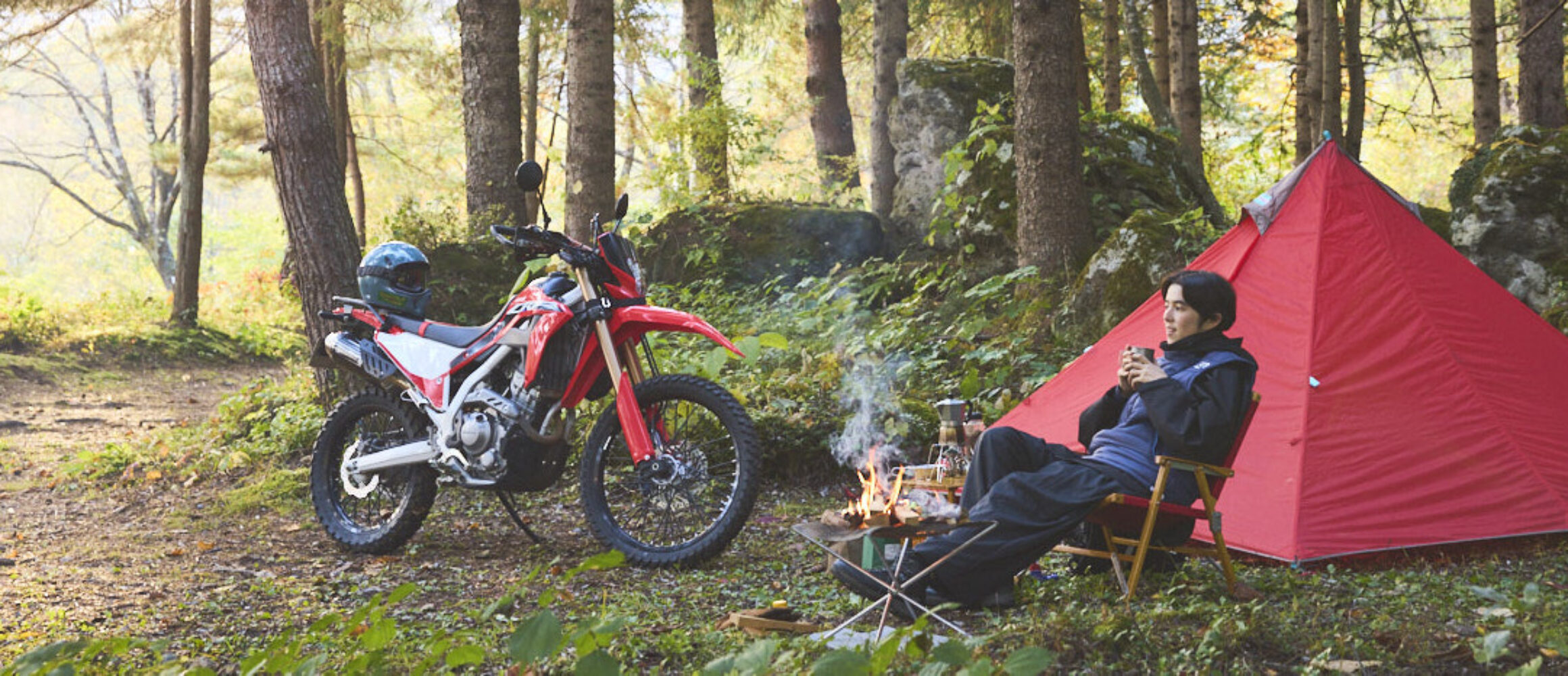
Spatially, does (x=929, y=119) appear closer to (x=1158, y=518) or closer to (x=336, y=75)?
(x=1158, y=518)

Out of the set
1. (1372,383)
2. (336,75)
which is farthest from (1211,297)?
(336,75)

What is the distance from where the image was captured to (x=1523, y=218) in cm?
673

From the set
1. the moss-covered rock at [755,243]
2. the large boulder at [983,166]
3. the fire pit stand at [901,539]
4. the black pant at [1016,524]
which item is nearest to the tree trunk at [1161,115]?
the large boulder at [983,166]

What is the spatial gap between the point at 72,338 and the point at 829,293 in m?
9.33

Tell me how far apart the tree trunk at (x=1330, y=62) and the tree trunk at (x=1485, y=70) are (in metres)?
1.09

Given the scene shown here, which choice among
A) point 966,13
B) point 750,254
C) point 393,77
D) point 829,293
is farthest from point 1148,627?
point 393,77

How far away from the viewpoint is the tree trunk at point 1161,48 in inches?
469

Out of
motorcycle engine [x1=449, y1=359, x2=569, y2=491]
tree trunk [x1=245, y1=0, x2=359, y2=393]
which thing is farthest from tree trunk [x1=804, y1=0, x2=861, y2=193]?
motorcycle engine [x1=449, y1=359, x2=569, y2=491]

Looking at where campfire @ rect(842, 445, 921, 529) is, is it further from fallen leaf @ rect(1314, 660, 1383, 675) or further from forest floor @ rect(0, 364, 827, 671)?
fallen leaf @ rect(1314, 660, 1383, 675)

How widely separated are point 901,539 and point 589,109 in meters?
6.27

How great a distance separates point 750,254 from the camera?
944cm

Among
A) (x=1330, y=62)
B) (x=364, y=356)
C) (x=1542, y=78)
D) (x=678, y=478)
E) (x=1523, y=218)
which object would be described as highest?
(x=1330, y=62)

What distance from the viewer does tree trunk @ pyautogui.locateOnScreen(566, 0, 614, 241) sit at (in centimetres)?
905

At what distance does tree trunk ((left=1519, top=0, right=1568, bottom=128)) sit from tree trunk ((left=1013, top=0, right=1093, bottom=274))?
330cm
